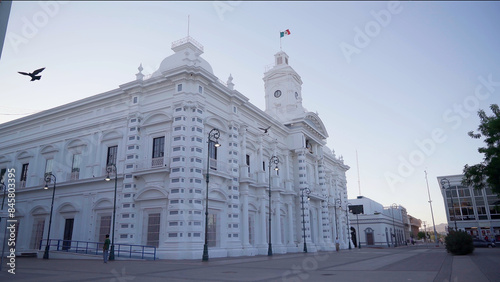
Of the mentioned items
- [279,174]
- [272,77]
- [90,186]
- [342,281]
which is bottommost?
[342,281]

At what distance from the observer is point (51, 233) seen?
28.9m

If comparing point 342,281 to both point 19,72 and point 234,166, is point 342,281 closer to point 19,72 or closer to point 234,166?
point 19,72

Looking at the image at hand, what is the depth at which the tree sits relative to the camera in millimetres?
24734

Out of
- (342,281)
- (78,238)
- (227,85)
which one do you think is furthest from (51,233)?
(342,281)

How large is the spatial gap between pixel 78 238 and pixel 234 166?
44.4ft

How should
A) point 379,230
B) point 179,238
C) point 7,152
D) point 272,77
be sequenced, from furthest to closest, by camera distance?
point 379,230, point 272,77, point 7,152, point 179,238

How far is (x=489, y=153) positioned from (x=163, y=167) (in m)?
23.9

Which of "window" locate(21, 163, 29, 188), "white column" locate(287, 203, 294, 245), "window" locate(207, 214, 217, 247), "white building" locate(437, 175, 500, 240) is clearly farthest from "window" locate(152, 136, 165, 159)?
"white building" locate(437, 175, 500, 240)

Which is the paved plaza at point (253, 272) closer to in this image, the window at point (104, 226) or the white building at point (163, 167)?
the white building at point (163, 167)

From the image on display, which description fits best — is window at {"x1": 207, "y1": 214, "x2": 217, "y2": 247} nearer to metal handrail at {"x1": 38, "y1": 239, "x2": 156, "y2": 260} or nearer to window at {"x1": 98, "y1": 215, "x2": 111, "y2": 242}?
metal handrail at {"x1": 38, "y1": 239, "x2": 156, "y2": 260}

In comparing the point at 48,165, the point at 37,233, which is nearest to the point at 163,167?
the point at 48,165

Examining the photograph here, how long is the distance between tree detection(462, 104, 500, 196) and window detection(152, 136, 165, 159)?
78.4 ft

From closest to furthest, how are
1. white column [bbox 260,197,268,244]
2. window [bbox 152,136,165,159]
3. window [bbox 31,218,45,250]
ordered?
window [bbox 152,136,165,159] → window [bbox 31,218,45,250] → white column [bbox 260,197,268,244]

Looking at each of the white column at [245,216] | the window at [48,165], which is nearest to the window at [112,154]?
the window at [48,165]
